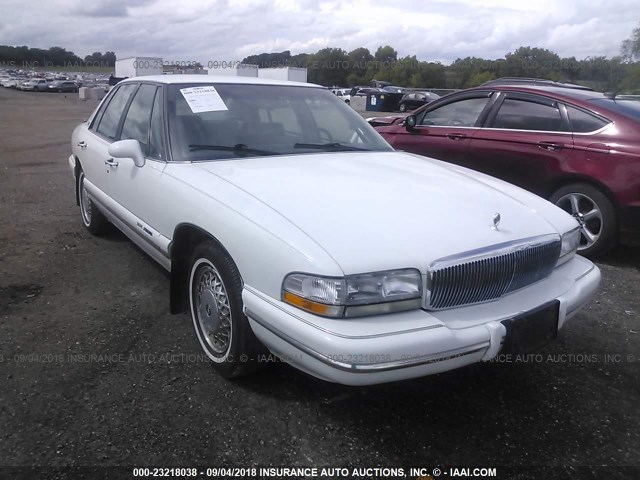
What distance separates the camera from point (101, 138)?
4465mm

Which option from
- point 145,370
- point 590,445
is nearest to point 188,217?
point 145,370

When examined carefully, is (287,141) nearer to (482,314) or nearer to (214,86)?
(214,86)

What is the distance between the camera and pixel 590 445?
7.84ft

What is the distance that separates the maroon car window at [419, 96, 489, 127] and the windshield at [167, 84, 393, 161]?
7.44 ft

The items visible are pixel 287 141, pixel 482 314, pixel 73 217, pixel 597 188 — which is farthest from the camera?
pixel 73 217

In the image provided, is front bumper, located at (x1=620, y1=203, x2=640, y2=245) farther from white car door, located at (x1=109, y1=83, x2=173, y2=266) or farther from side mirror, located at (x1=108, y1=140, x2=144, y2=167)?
side mirror, located at (x1=108, y1=140, x2=144, y2=167)

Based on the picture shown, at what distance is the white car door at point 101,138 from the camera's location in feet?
13.9

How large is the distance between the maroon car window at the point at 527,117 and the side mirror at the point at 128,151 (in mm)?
3756

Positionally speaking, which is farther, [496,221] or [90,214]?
[90,214]

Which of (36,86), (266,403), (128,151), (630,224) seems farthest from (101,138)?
(36,86)

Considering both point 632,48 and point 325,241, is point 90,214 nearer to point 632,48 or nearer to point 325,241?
point 325,241

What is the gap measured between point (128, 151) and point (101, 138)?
1.30 meters

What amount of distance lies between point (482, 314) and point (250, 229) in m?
1.09

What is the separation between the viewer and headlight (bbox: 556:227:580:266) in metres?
2.84
